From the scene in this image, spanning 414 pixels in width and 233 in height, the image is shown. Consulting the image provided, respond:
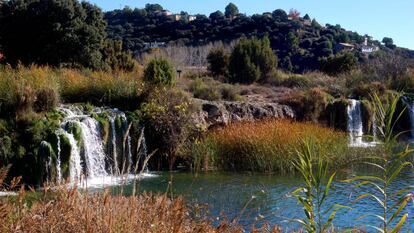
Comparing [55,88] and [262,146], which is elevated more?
[55,88]

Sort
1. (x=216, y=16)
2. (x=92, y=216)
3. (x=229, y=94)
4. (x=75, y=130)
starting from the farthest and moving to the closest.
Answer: (x=216, y=16)
(x=229, y=94)
(x=75, y=130)
(x=92, y=216)

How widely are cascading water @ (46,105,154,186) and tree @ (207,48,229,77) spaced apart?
15.7m

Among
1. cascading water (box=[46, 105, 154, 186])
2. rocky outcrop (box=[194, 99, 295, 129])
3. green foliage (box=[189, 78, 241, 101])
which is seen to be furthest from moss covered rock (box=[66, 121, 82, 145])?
green foliage (box=[189, 78, 241, 101])

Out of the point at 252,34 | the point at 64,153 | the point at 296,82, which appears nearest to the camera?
the point at 64,153

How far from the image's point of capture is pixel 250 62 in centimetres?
2877

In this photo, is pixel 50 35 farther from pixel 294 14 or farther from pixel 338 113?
pixel 294 14

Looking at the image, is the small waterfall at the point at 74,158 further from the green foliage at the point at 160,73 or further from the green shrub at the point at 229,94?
the green shrub at the point at 229,94

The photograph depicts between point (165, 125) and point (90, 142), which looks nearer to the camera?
point (90, 142)

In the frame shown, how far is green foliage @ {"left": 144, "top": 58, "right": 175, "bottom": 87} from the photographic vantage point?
17070 millimetres

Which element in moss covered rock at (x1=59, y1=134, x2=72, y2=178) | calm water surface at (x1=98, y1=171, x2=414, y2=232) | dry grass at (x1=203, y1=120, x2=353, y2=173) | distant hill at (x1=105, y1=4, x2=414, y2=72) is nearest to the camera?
calm water surface at (x1=98, y1=171, x2=414, y2=232)

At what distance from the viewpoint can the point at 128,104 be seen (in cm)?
1612

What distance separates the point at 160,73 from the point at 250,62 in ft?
39.5

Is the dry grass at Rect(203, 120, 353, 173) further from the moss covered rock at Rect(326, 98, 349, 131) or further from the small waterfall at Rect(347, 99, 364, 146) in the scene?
→ the small waterfall at Rect(347, 99, 364, 146)

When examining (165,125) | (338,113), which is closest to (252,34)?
(338,113)
